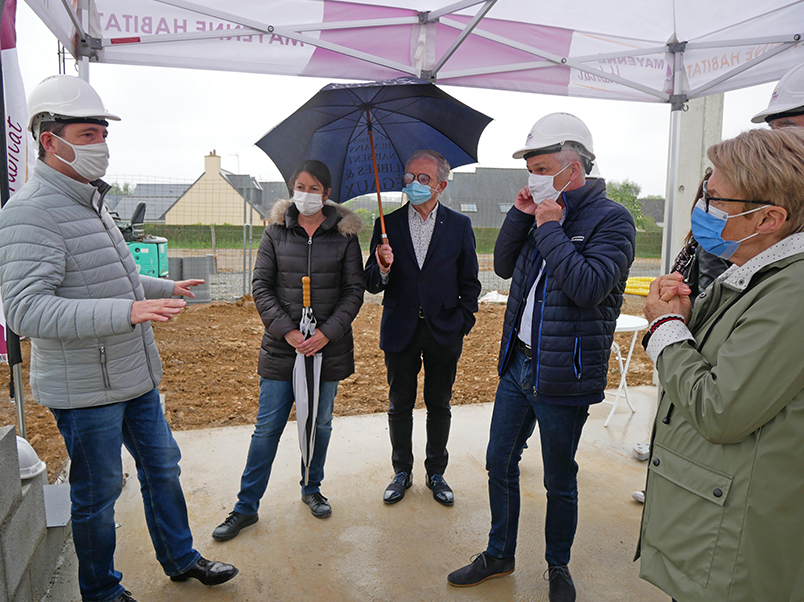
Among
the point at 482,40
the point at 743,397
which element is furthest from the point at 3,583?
the point at 482,40

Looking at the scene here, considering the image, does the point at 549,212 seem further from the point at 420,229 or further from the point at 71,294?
the point at 71,294

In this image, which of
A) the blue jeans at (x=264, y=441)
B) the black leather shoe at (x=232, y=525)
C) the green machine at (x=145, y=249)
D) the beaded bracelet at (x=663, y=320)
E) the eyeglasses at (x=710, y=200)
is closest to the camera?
the eyeglasses at (x=710, y=200)

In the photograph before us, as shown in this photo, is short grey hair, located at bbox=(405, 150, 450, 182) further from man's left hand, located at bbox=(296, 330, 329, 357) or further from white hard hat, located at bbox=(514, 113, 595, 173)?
man's left hand, located at bbox=(296, 330, 329, 357)

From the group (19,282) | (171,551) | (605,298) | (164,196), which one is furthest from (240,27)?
(164,196)

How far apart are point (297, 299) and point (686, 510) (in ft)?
6.96

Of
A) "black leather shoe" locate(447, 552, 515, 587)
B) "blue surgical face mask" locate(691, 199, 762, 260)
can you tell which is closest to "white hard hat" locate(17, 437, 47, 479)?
"black leather shoe" locate(447, 552, 515, 587)

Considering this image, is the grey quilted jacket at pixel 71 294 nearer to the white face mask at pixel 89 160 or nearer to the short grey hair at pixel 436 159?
the white face mask at pixel 89 160

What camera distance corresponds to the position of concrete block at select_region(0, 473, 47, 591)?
1.84m

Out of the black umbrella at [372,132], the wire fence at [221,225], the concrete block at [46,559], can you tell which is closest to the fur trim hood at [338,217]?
the black umbrella at [372,132]

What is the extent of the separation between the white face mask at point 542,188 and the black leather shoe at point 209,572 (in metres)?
2.19

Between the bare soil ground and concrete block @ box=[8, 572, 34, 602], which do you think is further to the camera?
the bare soil ground

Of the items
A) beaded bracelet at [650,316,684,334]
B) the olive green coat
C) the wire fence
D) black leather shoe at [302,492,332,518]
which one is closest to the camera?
the olive green coat

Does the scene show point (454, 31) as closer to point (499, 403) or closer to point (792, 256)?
point (499, 403)

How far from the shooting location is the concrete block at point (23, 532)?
1.84 meters
